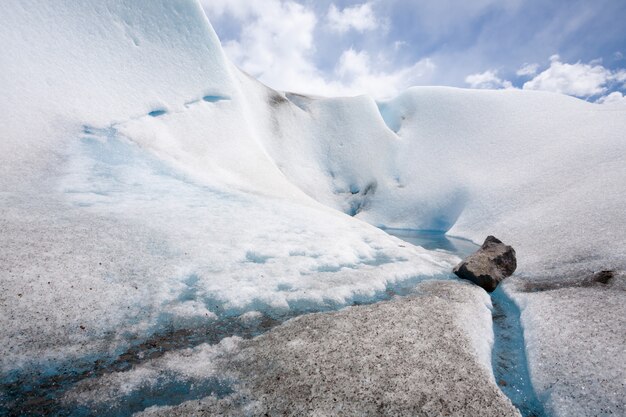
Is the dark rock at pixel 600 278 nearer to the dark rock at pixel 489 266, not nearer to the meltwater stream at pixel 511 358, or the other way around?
the meltwater stream at pixel 511 358

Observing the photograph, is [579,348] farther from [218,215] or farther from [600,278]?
[218,215]

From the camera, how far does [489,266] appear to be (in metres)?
6.25

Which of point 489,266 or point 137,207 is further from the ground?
point 489,266

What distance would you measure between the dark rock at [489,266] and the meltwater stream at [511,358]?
30 cm

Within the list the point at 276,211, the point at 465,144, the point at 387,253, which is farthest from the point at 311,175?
the point at 387,253

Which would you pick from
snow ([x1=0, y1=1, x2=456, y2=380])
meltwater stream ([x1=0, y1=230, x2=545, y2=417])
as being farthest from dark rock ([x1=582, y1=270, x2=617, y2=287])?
snow ([x1=0, y1=1, x2=456, y2=380])

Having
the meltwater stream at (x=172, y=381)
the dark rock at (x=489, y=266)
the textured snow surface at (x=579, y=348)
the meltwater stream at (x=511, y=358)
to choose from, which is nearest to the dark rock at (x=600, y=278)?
the textured snow surface at (x=579, y=348)

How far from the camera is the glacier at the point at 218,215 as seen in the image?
351 centimetres

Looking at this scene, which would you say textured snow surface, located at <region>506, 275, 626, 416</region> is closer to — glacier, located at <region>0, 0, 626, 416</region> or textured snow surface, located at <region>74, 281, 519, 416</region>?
glacier, located at <region>0, 0, 626, 416</region>

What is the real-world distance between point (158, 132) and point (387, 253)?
350 inches

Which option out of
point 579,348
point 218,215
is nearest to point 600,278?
point 579,348

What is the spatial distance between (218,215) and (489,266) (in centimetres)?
582

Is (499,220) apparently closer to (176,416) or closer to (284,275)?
(284,275)

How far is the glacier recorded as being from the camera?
351cm
